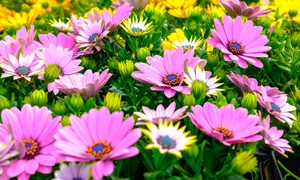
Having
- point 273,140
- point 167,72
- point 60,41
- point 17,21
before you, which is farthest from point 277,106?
point 17,21

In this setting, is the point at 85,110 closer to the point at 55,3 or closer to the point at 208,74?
the point at 208,74

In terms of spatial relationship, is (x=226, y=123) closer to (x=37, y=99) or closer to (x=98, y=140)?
(x=98, y=140)

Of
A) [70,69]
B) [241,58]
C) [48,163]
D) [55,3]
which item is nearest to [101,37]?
[70,69]

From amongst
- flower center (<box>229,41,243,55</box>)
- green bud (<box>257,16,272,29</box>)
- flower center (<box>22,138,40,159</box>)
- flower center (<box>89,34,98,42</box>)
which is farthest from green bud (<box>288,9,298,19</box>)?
flower center (<box>22,138,40,159</box>)

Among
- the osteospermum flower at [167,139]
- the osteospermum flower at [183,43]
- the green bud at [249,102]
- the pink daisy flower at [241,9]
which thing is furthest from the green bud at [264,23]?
the osteospermum flower at [167,139]

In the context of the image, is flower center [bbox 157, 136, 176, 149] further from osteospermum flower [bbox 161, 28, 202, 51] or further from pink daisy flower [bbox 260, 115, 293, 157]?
osteospermum flower [bbox 161, 28, 202, 51]

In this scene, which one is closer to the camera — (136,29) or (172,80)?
(172,80)

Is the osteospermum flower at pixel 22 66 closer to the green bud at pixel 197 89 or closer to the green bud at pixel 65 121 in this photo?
the green bud at pixel 65 121
